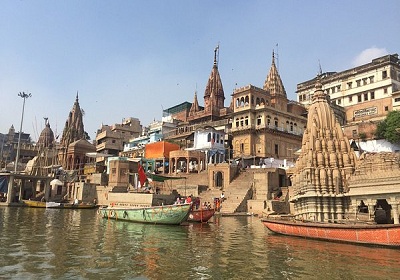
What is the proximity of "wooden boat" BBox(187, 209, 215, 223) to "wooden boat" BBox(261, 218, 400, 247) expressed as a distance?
7869mm

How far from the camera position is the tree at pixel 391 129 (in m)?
38.8

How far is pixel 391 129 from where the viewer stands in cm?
3912

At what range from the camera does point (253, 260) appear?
1198 centimetres

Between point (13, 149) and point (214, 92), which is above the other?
point (214, 92)

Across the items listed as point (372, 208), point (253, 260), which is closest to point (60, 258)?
point (253, 260)

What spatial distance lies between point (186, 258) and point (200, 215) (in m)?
12.8

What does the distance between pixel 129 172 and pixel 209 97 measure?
27168 mm

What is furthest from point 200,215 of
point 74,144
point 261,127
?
point 74,144

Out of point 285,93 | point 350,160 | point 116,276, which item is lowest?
point 116,276

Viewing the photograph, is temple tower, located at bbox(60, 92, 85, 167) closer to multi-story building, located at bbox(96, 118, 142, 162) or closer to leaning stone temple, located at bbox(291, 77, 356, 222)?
multi-story building, located at bbox(96, 118, 142, 162)

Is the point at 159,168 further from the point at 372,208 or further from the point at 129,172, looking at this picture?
the point at 372,208

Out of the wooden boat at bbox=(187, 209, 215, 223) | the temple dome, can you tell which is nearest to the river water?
the wooden boat at bbox=(187, 209, 215, 223)

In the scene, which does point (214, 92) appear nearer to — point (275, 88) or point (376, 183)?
point (275, 88)

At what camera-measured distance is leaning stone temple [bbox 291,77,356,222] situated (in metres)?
18.2
